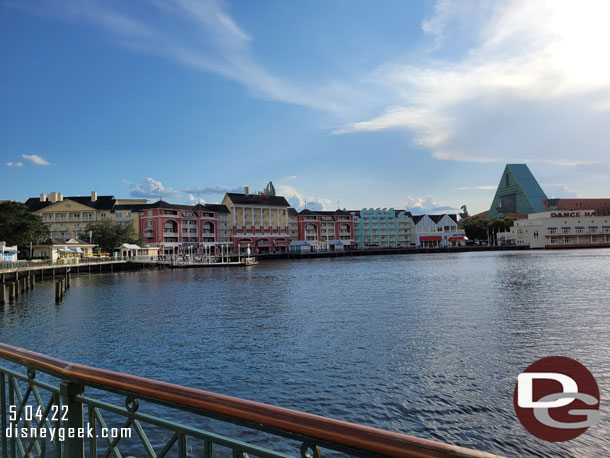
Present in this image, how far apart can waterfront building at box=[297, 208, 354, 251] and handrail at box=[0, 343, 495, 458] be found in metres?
121

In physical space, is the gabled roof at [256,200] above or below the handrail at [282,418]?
above

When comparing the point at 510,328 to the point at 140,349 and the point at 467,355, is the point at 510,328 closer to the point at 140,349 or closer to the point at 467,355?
the point at 467,355

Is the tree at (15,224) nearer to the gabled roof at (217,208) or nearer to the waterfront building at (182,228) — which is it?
the waterfront building at (182,228)

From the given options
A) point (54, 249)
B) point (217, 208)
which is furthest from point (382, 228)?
point (54, 249)

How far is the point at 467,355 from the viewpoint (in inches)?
601

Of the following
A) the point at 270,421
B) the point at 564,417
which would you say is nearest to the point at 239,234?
the point at 564,417

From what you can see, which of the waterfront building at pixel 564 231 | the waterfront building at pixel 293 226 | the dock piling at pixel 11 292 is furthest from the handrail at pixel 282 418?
the waterfront building at pixel 564 231

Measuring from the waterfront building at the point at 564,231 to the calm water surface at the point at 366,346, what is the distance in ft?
378

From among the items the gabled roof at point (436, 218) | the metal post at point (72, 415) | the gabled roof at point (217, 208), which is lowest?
the metal post at point (72, 415)

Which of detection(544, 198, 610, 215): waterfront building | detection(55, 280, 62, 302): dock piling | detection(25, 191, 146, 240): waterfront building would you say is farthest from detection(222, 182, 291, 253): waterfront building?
detection(544, 198, 610, 215): waterfront building

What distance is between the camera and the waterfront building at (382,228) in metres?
146

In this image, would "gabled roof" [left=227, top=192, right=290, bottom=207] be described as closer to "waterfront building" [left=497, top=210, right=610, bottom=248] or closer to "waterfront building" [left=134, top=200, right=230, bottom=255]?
"waterfront building" [left=134, top=200, right=230, bottom=255]

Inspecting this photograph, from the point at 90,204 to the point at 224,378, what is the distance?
10033 cm

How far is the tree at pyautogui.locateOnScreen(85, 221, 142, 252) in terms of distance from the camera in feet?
276
